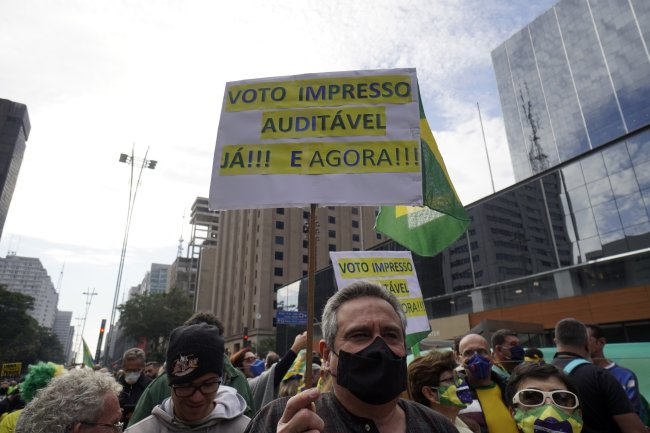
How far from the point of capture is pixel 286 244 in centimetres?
6297

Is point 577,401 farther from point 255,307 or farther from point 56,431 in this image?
point 255,307

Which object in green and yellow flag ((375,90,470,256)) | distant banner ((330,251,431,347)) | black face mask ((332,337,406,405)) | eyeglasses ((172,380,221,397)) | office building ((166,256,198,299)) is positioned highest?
office building ((166,256,198,299))

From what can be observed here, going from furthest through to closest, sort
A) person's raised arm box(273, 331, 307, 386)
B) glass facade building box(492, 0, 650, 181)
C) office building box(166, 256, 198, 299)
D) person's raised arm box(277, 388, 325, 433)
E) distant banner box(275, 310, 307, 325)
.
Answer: office building box(166, 256, 198, 299) → glass facade building box(492, 0, 650, 181) → distant banner box(275, 310, 307, 325) → person's raised arm box(273, 331, 307, 386) → person's raised arm box(277, 388, 325, 433)

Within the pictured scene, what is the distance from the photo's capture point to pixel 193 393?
2441 mm

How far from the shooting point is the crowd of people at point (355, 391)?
1714 mm

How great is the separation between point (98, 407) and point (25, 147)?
4547 inches

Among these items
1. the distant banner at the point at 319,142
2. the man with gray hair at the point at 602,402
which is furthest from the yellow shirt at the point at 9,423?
the man with gray hair at the point at 602,402

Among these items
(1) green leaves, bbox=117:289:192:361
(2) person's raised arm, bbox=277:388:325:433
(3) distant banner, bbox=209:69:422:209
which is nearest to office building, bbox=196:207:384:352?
(1) green leaves, bbox=117:289:192:361

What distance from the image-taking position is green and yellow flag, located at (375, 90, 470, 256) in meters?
3.89

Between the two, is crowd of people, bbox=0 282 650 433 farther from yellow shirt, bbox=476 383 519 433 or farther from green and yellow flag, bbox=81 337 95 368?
green and yellow flag, bbox=81 337 95 368

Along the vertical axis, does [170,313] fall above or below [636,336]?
above

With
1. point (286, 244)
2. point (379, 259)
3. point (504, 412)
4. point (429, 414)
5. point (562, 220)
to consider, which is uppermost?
point (286, 244)

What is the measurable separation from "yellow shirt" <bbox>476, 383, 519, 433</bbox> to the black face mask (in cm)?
207

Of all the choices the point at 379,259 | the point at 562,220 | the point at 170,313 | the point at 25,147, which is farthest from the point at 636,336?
the point at 25,147
